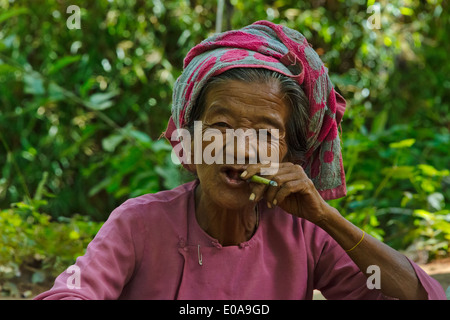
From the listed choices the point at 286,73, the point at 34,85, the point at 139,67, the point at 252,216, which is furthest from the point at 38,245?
the point at 139,67

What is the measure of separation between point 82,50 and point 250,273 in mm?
4445

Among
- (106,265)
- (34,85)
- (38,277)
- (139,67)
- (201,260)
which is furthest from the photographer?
(139,67)

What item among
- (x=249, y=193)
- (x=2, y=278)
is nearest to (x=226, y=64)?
(x=249, y=193)

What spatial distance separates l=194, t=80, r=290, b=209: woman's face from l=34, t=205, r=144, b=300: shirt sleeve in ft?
0.91

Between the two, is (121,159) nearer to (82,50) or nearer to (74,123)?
(74,123)

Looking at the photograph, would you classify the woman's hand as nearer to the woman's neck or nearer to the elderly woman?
the elderly woman

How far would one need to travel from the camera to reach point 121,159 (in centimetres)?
443

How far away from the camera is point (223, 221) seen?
6.84 feet

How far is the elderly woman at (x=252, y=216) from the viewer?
1.90m

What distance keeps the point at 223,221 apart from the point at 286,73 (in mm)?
534

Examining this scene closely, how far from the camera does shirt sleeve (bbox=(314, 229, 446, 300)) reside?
211 centimetres

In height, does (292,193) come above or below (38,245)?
above

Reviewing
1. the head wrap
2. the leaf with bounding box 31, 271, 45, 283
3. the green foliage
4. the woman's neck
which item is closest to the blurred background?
the green foliage

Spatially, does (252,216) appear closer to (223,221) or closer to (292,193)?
(223,221)
